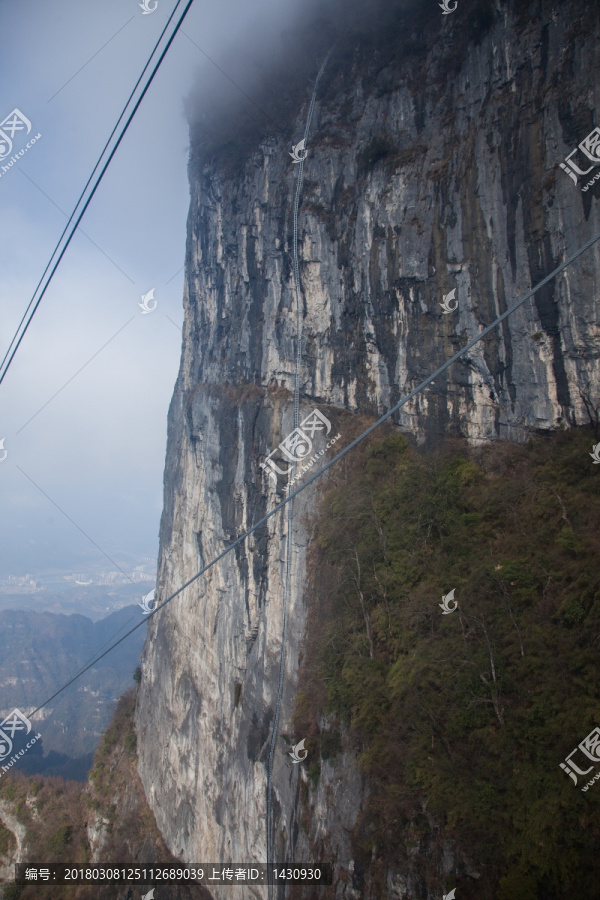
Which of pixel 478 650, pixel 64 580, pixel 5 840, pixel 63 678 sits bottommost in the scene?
pixel 5 840

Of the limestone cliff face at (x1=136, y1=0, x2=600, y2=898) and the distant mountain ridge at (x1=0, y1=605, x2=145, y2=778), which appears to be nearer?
the limestone cliff face at (x1=136, y1=0, x2=600, y2=898)

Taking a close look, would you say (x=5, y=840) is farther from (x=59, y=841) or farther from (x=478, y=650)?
(x=478, y=650)

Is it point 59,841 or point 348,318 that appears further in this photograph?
point 59,841

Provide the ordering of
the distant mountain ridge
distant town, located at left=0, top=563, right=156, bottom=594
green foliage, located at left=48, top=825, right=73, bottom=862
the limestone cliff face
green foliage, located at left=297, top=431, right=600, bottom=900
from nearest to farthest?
green foliage, located at left=297, top=431, right=600, bottom=900
the limestone cliff face
green foliage, located at left=48, top=825, right=73, bottom=862
the distant mountain ridge
distant town, located at left=0, top=563, right=156, bottom=594

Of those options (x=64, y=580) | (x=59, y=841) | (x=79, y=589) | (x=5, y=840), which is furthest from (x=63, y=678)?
(x=64, y=580)

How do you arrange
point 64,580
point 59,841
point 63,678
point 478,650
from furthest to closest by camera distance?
point 64,580
point 63,678
point 59,841
point 478,650

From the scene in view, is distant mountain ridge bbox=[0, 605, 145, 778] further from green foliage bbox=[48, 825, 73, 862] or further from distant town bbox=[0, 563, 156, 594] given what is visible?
distant town bbox=[0, 563, 156, 594]

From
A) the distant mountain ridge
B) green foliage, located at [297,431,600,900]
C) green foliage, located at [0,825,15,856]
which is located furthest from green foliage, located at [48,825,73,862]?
green foliage, located at [297,431,600,900]

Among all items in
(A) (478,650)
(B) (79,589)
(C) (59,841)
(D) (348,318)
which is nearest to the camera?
(A) (478,650)
